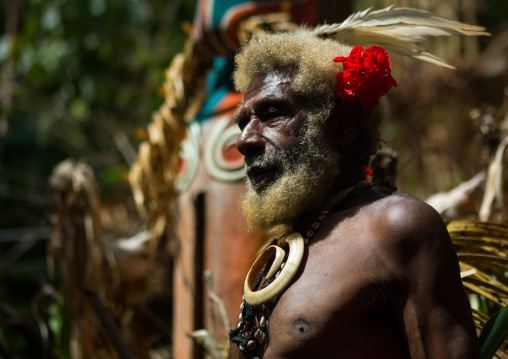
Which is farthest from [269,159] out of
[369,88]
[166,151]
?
[166,151]

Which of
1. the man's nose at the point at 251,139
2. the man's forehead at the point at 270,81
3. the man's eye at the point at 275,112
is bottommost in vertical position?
the man's nose at the point at 251,139

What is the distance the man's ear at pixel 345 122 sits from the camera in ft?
5.88

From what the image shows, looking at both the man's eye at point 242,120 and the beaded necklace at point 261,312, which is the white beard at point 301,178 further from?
the man's eye at point 242,120

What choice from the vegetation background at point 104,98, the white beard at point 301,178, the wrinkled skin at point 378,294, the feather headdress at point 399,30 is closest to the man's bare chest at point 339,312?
the wrinkled skin at point 378,294

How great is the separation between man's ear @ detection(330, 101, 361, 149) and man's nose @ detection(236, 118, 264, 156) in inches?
8.0

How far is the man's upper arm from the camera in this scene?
1377 mm

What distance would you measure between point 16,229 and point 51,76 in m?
1.63

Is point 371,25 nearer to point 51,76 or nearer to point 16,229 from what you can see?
point 16,229

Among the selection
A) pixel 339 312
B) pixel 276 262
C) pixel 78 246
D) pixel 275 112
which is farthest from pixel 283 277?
pixel 78 246

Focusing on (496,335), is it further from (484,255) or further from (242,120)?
(242,120)

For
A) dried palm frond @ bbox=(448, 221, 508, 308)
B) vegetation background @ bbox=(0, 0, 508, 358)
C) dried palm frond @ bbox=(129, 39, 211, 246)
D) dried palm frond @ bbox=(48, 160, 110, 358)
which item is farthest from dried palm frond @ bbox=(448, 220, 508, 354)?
vegetation background @ bbox=(0, 0, 508, 358)

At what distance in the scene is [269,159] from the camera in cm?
174

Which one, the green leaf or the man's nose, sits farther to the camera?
the man's nose

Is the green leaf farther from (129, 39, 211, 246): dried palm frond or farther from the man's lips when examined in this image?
(129, 39, 211, 246): dried palm frond
